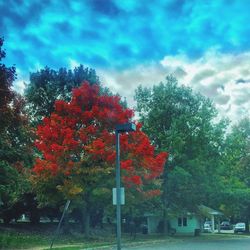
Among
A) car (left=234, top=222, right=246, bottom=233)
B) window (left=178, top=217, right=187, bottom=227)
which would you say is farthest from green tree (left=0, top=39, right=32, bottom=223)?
car (left=234, top=222, right=246, bottom=233)

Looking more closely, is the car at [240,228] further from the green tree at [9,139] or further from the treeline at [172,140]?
the green tree at [9,139]

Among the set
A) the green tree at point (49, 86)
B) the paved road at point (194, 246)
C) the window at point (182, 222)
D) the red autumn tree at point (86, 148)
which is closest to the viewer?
the paved road at point (194, 246)

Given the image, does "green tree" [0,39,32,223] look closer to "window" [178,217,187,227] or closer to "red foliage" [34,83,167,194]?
"red foliage" [34,83,167,194]

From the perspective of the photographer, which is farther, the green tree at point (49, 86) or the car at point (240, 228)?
the car at point (240, 228)

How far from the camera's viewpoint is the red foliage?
35188mm

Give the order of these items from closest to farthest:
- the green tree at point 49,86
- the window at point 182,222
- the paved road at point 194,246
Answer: the paved road at point 194,246, the green tree at point 49,86, the window at point 182,222

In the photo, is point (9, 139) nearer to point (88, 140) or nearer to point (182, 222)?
point (88, 140)

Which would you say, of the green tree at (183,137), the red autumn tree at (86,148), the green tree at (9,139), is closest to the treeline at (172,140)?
the green tree at (183,137)

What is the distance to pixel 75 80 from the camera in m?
54.8

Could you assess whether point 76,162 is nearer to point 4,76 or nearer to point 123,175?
point 123,175

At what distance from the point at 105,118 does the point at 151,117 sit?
15.6 m

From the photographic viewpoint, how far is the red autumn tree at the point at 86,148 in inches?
1380

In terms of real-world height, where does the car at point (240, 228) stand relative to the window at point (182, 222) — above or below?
below

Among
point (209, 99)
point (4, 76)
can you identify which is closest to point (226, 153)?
point (209, 99)
